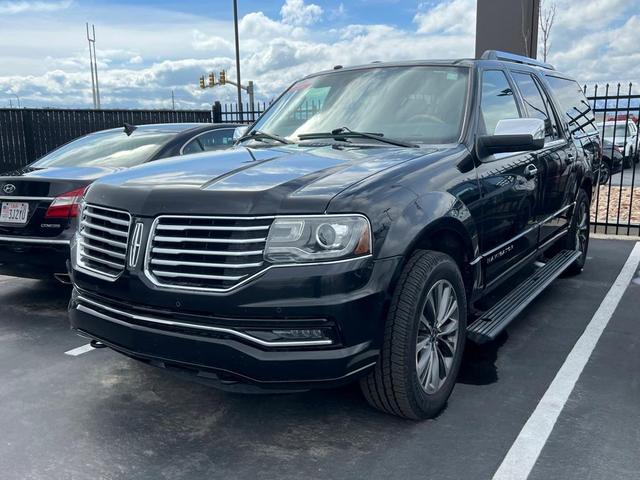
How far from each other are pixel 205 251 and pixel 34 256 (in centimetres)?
284

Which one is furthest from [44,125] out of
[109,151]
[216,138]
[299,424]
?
[299,424]

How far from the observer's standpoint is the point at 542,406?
131 inches

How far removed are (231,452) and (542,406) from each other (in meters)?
1.73

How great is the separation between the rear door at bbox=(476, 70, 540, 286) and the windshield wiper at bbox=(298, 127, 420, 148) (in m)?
0.50

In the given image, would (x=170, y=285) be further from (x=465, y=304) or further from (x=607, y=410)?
(x=607, y=410)

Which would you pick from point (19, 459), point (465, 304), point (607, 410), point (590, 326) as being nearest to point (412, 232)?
point (465, 304)

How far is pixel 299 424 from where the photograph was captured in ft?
10.5

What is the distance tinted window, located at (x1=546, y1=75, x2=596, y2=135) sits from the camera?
556cm

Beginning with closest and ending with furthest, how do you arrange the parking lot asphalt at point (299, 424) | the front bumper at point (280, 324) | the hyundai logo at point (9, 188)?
the front bumper at point (280, 324) < the parking lot asphalt at point (299, 424) < the hyundai logo at point (9, 188)

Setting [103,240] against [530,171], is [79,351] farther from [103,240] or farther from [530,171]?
[530,171]

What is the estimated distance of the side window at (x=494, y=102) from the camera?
391 cm

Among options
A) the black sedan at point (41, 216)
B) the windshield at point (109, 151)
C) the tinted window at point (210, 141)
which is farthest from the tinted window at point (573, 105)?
the black sedan at point (41, 216)

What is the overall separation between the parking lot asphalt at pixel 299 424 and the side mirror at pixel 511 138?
142cm

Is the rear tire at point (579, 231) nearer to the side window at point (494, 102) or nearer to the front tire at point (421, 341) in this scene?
the side window at point (494, 102)
